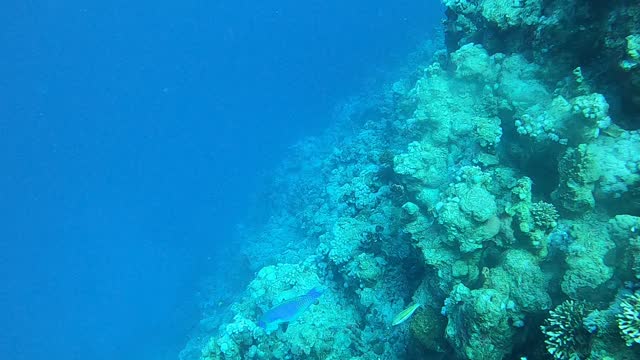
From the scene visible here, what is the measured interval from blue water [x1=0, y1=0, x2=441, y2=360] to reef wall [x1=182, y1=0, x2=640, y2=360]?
11.5 m

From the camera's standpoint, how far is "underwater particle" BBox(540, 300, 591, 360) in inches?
124

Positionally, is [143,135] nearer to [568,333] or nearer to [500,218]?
[500,218]

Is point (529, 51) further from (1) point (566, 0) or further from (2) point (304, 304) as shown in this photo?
(2) point (304, 304)

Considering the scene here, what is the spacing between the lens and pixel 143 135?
253 feet

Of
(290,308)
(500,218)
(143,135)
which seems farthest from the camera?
(143,135)

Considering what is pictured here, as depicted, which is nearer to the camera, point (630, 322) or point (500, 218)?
point (630, 322)

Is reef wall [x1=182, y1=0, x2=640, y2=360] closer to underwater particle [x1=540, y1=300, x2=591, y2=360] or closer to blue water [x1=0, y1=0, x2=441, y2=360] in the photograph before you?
underwater particle [x1=540, y1=300, x2=591, y2=360]

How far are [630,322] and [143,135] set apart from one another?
84.6m

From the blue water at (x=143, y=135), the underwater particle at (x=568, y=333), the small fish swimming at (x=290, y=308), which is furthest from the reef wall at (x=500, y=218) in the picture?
the blue water at (x=143, y=135)

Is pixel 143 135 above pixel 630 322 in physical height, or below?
above

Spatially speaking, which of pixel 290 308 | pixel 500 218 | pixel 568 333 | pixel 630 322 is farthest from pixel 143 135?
pixel 630 322

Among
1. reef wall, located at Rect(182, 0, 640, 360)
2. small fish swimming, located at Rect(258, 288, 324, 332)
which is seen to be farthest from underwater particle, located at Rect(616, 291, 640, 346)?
small fish swimming, located at Rect(258, 288, 324, 332)

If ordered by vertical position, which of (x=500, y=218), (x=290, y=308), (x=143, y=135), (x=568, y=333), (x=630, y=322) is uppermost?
(x=143, y=135)

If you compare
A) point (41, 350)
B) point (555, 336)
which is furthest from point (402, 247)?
point (41, 350)
